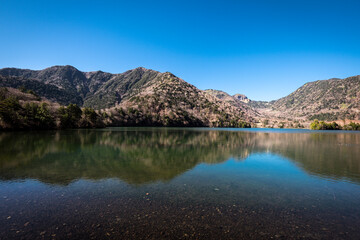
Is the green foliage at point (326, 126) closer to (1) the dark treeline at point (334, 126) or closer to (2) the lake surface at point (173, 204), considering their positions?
(1) the dark treeline at point (334, 126)

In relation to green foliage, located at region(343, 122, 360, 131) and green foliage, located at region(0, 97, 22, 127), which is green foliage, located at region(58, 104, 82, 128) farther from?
green foliage, located at region(343, 122, 360, 131)

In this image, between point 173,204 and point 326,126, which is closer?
point 173,204

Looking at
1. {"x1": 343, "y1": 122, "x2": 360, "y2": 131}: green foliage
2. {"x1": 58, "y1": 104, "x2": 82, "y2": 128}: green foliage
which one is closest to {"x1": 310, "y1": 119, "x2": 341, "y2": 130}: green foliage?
{"x1": 343, "y1": 122, "x2": 360, "y2": 131}: green foliage

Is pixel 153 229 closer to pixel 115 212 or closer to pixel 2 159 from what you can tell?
pixel 115 212

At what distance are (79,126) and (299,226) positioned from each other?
413 feet

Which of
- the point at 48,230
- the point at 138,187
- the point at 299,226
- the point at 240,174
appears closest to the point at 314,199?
the point at 299,226

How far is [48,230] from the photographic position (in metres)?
8.31

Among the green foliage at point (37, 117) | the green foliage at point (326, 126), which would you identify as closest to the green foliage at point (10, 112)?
the green foliage at point (37, 117)

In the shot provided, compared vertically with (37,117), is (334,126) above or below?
below

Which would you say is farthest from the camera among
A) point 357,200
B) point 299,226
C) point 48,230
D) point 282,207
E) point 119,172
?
point 119,172

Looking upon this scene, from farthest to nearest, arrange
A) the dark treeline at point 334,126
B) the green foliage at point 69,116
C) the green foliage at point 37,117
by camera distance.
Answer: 1. the dark treeline at point 334,126
2. the green foliage at point 69,116
3. the green foliage at point 37,117

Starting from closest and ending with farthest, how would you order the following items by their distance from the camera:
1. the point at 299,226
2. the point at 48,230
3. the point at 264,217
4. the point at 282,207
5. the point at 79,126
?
the point at 48,230 → the point at 299,226 → the point at 264,217 → the point at 282,207 → the point at 79,126

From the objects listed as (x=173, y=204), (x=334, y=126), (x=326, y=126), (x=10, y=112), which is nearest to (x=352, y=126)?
(x=334, y=126)

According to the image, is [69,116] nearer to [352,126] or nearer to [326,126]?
[326,126]
